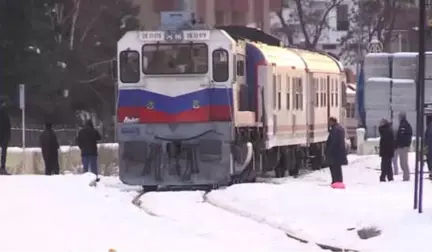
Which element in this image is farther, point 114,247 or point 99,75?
point 99,75

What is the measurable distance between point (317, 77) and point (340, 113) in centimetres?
511

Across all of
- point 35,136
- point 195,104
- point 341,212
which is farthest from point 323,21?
point 341,212

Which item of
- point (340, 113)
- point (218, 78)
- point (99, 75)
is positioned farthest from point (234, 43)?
point (99, 75)

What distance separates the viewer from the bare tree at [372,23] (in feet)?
224

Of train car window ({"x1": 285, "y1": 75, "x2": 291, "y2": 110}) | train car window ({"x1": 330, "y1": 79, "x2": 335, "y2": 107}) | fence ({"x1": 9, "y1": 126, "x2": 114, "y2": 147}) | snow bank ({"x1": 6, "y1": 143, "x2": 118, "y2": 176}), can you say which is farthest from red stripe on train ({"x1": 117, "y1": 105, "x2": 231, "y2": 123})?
train car window ({"x1": 330, "y1": 79, "x2": 335, "y2": 107})

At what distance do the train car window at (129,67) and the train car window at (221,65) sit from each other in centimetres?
171

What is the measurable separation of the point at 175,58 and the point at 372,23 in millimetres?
47899

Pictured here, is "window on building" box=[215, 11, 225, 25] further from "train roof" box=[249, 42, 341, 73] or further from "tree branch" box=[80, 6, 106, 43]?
"train roof" box=[249, 42, 341, 73]

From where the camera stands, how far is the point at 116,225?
1554cm

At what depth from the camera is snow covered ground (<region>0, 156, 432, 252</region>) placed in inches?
542

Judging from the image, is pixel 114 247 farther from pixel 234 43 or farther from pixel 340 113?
pixel 340 113

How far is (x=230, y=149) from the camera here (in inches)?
950

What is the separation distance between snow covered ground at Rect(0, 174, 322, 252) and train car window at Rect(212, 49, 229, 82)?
12.4 feet

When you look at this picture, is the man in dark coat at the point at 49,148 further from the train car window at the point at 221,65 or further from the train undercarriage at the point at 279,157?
the train car window at the point at 221,65
